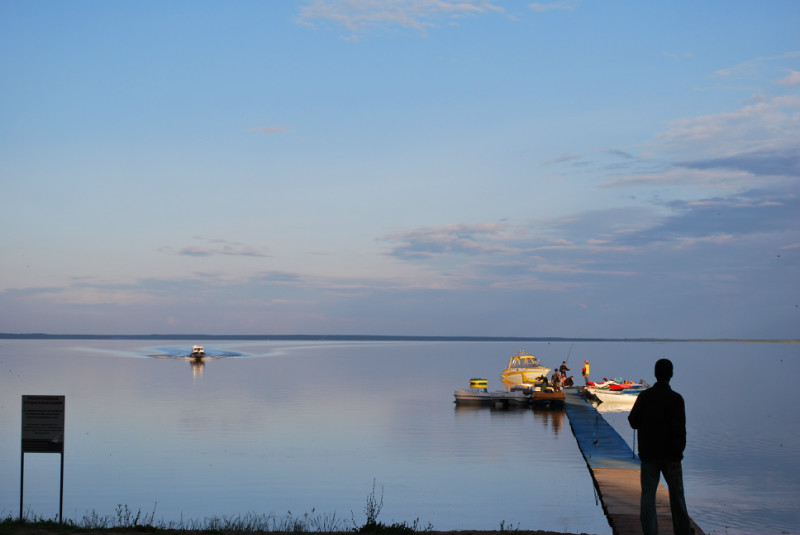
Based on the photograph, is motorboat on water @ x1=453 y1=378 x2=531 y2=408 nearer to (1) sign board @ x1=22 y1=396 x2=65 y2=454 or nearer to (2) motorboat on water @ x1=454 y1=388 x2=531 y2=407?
(2) motorboat on water @ x1=454 y1=388 x2=531 y2=407

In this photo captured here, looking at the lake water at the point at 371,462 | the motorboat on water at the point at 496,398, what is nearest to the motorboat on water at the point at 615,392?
the lake water at the point at 371,462

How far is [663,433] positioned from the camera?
11.6 m

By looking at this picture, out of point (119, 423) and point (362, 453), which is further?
point (119, 423)

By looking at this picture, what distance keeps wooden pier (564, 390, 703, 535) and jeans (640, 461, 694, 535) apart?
2.46 meters

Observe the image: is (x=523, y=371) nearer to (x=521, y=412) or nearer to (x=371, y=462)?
(x=521, y=412)

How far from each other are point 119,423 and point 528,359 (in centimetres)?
4059

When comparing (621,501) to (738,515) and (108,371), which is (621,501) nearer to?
(738,515)

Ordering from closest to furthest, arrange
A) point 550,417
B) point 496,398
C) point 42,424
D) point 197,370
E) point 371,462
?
1. point 42,424
2. point 371,462
3. point 550,417
4. point 496,398
5. point 197,370

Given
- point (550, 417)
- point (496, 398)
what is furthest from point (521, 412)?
point (550, 417)

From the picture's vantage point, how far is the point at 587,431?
115ft

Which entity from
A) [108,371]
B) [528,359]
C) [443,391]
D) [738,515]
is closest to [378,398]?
[443,391]

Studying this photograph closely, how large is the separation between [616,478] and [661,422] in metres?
11.3

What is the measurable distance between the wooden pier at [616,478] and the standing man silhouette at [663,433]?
305 cm

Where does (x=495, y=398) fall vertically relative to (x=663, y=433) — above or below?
below
